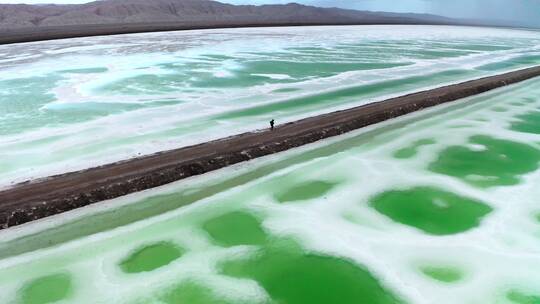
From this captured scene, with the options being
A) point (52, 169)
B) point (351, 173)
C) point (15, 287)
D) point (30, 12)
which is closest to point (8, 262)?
point (15, 287)

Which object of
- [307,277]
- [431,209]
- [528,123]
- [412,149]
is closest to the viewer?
[307,277]

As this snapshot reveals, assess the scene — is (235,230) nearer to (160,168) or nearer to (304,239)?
(304,239)

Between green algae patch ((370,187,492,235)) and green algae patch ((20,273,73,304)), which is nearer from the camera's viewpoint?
green algae patch ((20,273,73,304))

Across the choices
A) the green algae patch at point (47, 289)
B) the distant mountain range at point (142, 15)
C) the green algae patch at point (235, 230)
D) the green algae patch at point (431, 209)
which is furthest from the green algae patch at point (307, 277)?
the distant mountain range at point (142, 15)

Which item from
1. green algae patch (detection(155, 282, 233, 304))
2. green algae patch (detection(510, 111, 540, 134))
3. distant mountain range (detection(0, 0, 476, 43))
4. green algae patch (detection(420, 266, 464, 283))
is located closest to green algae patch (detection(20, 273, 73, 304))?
green algae patch (detection(155, 282, 233, 304))

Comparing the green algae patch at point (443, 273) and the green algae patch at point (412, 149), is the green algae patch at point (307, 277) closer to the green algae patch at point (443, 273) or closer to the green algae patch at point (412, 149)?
the green algae patch at point (443, 273)

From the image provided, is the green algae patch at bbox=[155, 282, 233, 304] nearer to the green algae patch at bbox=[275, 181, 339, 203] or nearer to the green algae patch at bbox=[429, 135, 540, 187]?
the green algae patch at bbox=[275, 181, 339, 203]

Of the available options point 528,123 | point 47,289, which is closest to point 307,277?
point 47,289
